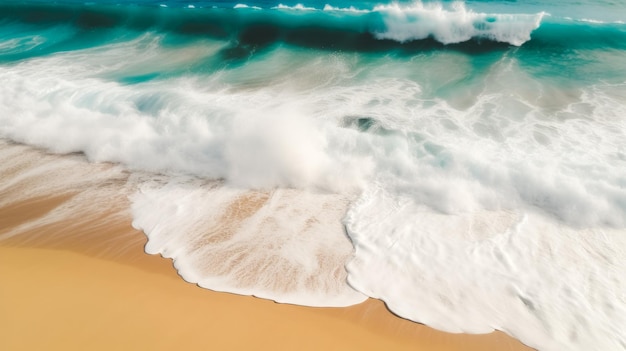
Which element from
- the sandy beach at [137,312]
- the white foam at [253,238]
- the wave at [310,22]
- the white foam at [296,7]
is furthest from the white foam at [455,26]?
the sandy beach at [137,312]

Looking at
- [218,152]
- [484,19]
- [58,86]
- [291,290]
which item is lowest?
[291,290]

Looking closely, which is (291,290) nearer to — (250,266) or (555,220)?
(250,266)

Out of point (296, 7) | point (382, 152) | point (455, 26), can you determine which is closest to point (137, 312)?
point (382, 152)

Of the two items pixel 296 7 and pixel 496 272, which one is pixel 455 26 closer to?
pixel 296 7

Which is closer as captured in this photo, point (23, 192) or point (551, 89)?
point (23, 192)

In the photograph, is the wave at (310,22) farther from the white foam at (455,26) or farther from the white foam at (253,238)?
the white foam at (253,238)

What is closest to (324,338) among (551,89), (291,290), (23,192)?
(291,290)

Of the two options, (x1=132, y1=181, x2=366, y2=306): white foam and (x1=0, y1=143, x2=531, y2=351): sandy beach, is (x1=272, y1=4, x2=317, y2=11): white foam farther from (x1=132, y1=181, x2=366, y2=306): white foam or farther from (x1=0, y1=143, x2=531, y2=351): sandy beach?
(x1=0, y1=143, x2=531, y2=351): sandy beach

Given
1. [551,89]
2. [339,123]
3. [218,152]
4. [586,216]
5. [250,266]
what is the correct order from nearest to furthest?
1. [250,266]
2. [586,216]
3. [218,152]
4. [339,123]
5. [551,89]
